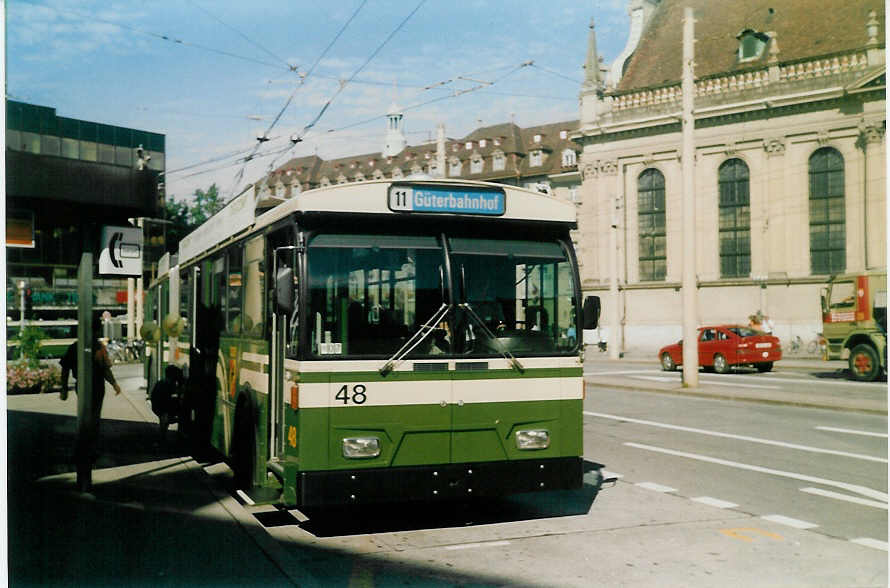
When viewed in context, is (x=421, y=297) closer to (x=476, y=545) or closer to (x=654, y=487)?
(x=476, y=545)

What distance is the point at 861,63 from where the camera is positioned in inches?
1751

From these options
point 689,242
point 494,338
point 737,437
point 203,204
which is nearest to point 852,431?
point 737,437

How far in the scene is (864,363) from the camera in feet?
82.6

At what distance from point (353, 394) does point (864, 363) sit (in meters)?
22.0

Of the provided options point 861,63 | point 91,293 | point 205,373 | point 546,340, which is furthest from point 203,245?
point 861,63

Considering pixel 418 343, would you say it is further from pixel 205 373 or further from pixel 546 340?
pixel 205 373

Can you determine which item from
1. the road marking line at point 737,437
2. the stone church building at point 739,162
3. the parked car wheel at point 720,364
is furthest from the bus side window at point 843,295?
the road marking line at point 737,437

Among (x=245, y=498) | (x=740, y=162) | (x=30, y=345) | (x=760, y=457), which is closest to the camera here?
(x=245, y=498)

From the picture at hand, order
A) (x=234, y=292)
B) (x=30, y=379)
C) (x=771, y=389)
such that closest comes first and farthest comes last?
(x=234, y=292) → (x=30, y=379) → (x=771, y=389)

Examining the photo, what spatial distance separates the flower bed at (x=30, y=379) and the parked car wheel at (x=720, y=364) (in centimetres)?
2032

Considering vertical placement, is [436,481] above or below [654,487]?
above

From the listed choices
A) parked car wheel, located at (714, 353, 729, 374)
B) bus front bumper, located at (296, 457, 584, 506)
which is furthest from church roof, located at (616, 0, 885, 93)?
bus front bumper, located at (296, 457, 584, 506)

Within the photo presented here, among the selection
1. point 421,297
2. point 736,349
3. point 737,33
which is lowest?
point 736,349

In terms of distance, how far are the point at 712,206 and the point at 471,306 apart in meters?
46.4
